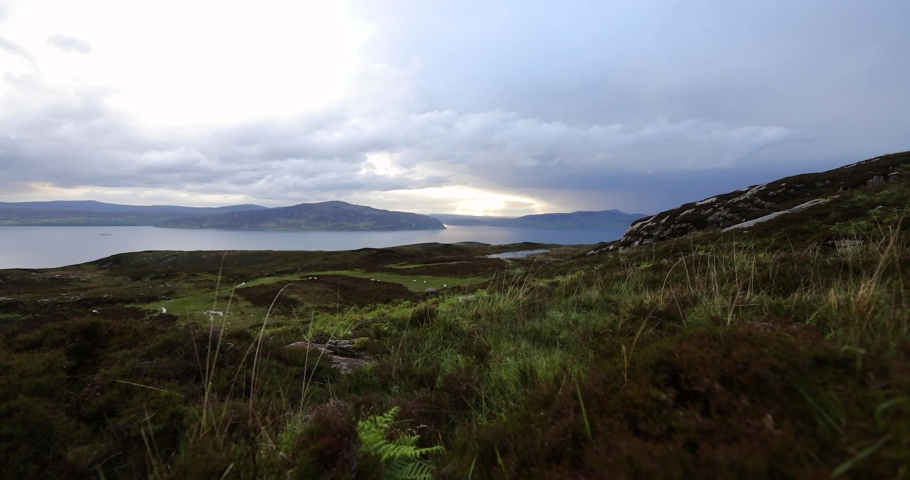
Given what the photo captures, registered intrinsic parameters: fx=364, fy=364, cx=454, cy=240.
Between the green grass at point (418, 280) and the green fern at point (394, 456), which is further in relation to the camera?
the green grass at point (418, 280)

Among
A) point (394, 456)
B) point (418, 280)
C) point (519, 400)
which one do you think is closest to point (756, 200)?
point (418, 280)

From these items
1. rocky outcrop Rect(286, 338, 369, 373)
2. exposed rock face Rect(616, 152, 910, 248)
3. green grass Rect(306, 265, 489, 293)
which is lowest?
green grass Rect(306, 265, 489, 293)

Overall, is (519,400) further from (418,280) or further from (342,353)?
(418,280)

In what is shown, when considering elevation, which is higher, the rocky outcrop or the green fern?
the green fern

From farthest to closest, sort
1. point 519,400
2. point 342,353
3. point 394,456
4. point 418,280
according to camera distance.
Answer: point 418,280 → point 342,353 → point 519,400 → point 394,456

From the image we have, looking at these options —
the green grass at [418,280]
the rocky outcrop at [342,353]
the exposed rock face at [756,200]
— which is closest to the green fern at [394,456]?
the rocky outcrop at [342,353]

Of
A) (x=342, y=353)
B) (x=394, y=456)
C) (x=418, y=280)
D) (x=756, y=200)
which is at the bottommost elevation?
(x=418, y=280)

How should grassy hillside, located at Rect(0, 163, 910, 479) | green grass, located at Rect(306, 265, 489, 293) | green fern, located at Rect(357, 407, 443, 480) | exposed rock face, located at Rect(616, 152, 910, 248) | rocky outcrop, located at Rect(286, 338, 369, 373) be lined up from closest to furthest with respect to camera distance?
grassy hillside, located at Rect(0, 163, 910, 479) → green fern, located at Rect(357, 407, 443, 480) → rocky outcrop, located at Rect(286, 338, 369, 373) → exposed rock face, located at Rect(616, 152, 910, 248) → green grass, located at Rect(306, 265, 489, 293)

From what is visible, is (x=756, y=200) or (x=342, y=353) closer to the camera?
(x=342, y=353)

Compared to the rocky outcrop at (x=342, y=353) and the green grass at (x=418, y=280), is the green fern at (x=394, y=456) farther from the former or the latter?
the green grass at (x=418, y=280)

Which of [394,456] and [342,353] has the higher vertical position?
[394,456]

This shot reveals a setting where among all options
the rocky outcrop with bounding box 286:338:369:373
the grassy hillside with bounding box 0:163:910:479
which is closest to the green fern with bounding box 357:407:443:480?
the grassy hillside with bounding box 0:163:910:479

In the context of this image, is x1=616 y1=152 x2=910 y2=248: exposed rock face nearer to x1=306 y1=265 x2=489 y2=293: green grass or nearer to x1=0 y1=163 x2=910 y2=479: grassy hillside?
x1=306 y1=265 x2=489 y2=293: green grass

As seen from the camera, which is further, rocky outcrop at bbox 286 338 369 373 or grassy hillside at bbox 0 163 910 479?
rocky outcrop at bbox 286 338 369 373
